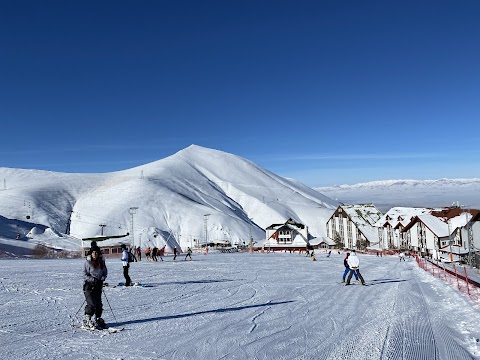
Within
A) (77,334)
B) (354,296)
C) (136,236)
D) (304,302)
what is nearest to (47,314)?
(77,334)

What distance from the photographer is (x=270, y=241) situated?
10294 centimetres

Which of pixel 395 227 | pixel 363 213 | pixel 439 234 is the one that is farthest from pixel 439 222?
pixel 363 213

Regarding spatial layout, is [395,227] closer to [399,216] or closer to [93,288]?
[399,216]

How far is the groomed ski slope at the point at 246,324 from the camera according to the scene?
23.3ft

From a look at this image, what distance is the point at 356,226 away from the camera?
87562 millimetres

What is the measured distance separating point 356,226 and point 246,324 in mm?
82312

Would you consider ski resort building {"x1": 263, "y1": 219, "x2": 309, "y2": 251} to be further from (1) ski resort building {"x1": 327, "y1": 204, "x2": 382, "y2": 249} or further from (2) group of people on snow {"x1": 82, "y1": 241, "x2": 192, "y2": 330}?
(2) group of people on snow {"x1": 82, "y1": 241, "x2": 192, "y2": 330}

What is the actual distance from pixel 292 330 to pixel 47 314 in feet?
19.5

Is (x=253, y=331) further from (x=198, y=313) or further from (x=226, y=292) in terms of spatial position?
(x=226, y=292)

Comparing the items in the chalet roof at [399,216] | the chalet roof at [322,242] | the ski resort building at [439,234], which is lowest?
the chalet roof at [322,242]

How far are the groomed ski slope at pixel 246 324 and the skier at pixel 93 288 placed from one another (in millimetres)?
326

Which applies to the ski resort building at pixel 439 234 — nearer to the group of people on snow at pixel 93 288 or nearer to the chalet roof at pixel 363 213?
the chalet roof at pixel 363 213

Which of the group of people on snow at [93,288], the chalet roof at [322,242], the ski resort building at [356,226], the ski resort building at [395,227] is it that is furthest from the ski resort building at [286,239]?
the group of people on snow at [93,288]

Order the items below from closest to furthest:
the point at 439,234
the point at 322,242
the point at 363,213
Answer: the point at 439,234 < the point at 363,213 < the point at 322,242
